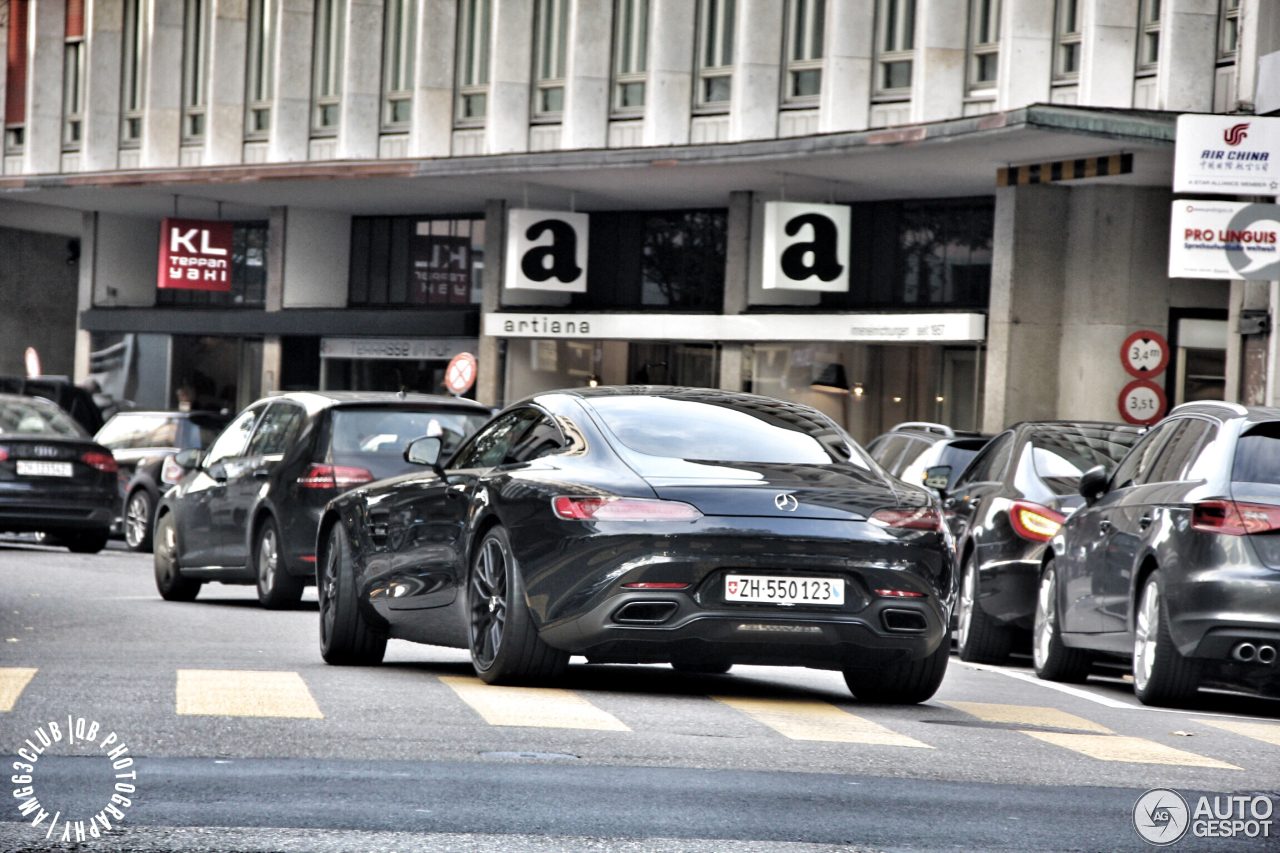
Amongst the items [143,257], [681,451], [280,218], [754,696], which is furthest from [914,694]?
[143,257]

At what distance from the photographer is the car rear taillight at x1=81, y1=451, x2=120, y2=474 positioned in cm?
2069

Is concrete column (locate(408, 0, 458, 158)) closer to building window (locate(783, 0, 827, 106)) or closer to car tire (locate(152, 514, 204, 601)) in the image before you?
building window (locate(783, 0, 827, 106))

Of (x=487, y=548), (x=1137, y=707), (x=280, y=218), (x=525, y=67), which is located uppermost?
(x=525, y=67)

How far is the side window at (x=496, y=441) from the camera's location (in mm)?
9414

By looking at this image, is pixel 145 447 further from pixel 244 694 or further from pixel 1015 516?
pixel 244 694

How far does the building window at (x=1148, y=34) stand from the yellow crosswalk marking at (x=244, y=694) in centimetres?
1935

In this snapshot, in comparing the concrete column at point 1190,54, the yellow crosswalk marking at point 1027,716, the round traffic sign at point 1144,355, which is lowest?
the yellow crosswalk marking at point 1027,716

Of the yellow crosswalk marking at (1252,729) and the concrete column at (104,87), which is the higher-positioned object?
the concrete column at (104,87)

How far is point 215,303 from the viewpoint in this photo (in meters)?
42.6

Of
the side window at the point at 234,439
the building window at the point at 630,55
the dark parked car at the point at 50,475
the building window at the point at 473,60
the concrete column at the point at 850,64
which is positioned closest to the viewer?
the side window at the point at 234,439

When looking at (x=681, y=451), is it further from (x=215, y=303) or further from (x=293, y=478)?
(x=215, y=303)

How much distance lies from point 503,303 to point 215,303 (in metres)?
9.09

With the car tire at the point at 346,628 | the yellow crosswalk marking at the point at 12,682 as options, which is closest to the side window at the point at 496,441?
the car tire at the point at 346,628

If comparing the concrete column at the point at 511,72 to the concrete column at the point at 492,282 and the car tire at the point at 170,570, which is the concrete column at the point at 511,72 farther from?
the car tire at the point at 170,570
